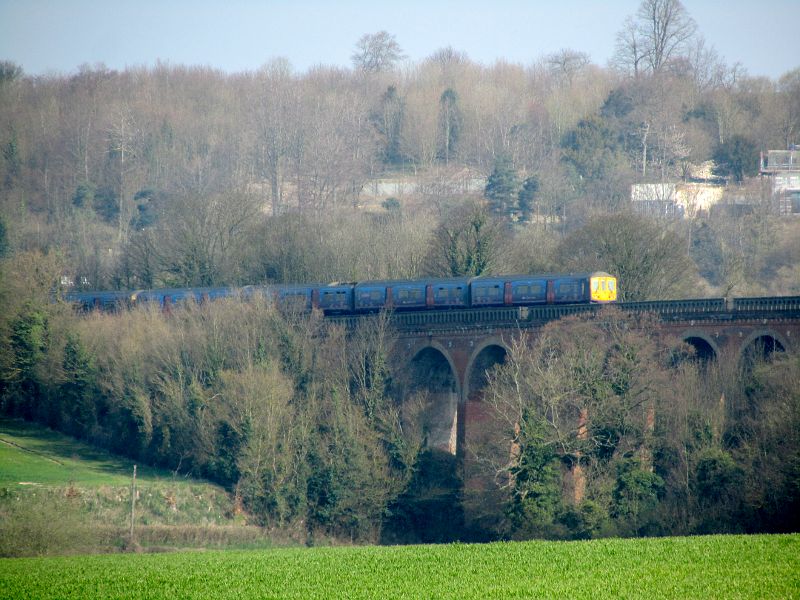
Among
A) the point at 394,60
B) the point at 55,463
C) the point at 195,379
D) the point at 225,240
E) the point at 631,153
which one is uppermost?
the point at 394,60

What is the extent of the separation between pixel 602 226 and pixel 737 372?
19.7 m

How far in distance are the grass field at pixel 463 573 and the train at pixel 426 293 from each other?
22161 mm

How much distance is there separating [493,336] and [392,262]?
1947 cm

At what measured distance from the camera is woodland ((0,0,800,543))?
4297 centimetres

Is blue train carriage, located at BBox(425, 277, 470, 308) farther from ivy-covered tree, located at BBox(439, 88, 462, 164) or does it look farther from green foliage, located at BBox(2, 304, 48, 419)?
ivy-covered tree, located at BBox(439, 88, 462, 164)

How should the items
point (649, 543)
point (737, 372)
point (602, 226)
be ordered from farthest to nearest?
point (602, 226), point (737, 372), point (649, 543)

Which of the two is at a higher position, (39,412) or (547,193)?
(547,193)

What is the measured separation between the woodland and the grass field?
9.66 m

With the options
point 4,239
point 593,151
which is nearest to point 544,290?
point 4,239

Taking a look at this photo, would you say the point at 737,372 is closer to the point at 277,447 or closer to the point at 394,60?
the point at 277,447

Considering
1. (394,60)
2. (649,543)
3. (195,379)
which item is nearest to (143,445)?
(195,379)

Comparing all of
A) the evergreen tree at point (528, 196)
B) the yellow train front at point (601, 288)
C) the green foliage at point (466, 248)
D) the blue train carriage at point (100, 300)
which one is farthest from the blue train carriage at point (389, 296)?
the evergreen tree at point (528, 196)

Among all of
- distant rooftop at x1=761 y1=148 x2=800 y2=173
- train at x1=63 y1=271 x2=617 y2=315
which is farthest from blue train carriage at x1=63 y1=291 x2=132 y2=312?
distant rooftop at x1=761 y1=148 x2=800 y2=173

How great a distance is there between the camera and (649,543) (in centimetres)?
2953
